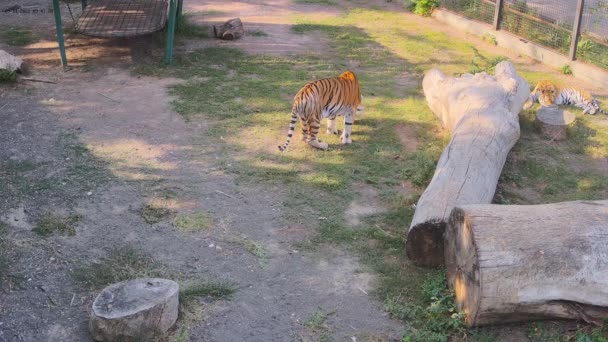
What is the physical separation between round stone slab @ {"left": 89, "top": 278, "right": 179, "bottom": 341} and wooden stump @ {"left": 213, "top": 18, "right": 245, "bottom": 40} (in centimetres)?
751

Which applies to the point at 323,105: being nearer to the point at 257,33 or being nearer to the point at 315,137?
the point at 315,137

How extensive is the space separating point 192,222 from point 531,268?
2.92 meters

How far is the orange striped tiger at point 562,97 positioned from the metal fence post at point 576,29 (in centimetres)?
160

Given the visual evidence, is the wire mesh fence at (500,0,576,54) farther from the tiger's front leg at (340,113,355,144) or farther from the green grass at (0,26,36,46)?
the green grass at (0,26,36,46)

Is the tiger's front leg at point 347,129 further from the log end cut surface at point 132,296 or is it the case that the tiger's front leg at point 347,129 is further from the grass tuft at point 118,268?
the log end cut surface at point 132,296

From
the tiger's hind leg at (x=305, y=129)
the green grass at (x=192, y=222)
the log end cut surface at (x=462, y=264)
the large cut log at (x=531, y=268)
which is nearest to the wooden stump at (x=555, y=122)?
the tiger's hind leg at (x=305, y=129)

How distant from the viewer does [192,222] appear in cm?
588

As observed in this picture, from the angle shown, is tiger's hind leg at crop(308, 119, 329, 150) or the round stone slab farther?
tiger's hind leg at crop(308, 119, 329, 150)

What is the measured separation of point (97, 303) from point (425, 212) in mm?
2503

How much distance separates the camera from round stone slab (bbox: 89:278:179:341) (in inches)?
167

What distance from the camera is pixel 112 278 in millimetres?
5000

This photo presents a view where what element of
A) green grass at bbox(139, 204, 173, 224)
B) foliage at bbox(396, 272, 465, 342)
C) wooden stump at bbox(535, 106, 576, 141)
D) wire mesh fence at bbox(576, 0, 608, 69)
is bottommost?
foliage at bbox(396, 272, 465, 342)

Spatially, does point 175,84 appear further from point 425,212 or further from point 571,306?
point 571,306

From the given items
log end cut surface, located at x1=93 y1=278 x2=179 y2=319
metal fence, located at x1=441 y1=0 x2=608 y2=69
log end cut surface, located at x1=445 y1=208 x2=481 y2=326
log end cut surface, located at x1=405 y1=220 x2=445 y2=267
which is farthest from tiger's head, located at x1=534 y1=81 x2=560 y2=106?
log end cut surface, located at x1=93 y1=278 x2=179 y2=319
